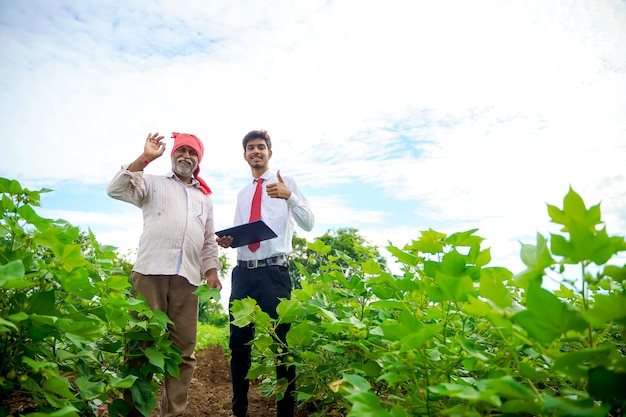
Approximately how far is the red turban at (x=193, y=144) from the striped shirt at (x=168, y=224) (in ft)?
0.48

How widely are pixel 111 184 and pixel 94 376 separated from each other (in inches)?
54.6

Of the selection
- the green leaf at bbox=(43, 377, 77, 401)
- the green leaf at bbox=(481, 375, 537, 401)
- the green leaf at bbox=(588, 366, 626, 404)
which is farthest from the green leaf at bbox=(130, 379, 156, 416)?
the green leaf at bbox=(588, 366, 626, 404)

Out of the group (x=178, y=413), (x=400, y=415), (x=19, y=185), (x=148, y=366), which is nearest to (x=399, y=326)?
(x=400, y=415)

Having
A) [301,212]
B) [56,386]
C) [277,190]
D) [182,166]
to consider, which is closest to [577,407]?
[56,386]

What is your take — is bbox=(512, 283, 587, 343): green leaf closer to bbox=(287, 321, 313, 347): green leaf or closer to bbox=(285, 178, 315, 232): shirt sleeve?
bbox=(287, 321, 313, 347): green leaf

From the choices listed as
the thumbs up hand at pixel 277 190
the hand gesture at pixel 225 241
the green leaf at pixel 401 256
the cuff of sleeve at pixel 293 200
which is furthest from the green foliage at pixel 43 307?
the cuff of sleeve at pixel 293 200

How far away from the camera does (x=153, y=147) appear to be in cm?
306

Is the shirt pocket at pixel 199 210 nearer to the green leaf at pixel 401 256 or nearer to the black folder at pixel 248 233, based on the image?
the black folder at pixel 248 233

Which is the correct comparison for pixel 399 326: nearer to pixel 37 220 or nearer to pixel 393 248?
pixel 393 248

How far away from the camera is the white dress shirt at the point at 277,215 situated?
3.19 meters

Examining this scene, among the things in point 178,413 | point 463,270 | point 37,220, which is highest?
point 37,220

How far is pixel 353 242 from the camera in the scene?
104 inches

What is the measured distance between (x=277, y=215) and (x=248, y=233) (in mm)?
498

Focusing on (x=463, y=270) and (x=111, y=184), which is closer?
(x=463, y=270)
